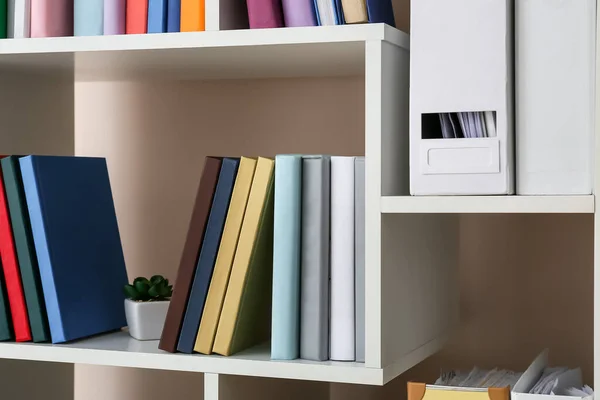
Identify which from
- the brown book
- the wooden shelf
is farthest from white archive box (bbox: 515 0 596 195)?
the brown book

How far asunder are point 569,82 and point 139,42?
49 cm

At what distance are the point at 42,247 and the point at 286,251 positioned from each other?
1.09ft

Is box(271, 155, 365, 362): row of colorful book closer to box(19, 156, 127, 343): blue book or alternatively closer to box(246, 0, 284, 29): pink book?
box(246, 0, 284, 29): pink book

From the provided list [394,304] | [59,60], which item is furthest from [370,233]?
[59,60]

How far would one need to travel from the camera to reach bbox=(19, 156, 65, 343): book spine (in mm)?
1148

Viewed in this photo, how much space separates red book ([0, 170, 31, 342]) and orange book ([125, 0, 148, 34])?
0.86 feet

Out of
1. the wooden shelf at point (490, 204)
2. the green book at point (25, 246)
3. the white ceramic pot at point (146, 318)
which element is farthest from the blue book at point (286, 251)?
the green book at point (25, 246)

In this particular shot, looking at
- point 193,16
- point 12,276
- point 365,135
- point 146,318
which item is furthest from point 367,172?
point 12,276

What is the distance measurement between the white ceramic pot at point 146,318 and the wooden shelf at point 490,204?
0.38m

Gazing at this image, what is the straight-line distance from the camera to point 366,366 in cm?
101

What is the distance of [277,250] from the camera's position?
1.04 m

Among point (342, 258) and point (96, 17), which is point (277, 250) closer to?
point (342, 258)

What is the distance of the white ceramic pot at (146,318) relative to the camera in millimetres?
1193

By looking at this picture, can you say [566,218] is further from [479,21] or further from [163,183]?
[163,183]
